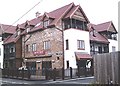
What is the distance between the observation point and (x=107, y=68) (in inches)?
429

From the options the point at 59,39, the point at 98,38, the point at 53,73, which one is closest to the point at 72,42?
the point at 59,39

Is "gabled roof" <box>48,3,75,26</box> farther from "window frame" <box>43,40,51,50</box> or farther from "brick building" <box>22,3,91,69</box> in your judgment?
"window frame" <box>43,40,51,50</box>

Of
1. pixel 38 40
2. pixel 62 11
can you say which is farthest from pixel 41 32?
pixel 62 11

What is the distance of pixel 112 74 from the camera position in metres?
10.5

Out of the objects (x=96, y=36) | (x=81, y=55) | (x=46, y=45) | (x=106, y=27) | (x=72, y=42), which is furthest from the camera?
(x=106, y=27)

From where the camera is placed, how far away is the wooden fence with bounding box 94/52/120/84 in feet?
33.4

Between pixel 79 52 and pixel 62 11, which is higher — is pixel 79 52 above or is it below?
below

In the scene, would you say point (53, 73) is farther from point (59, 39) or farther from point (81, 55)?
point (59, 39)

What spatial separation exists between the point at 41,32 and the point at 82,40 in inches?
213

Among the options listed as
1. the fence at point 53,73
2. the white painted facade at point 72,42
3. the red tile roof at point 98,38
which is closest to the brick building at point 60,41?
the white painted facade at point 72,42

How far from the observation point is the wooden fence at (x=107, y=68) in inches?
401

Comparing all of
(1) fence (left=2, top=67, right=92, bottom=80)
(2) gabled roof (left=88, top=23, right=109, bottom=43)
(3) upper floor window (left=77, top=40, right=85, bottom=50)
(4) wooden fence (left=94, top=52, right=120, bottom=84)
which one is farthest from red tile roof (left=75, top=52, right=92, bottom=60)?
(4) wooden fence (left=94, top=52, right=120, bottom=84)

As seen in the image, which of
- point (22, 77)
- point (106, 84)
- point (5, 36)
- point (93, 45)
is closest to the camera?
point (106, 84)

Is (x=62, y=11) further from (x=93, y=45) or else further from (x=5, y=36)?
(x=5, y=36)
